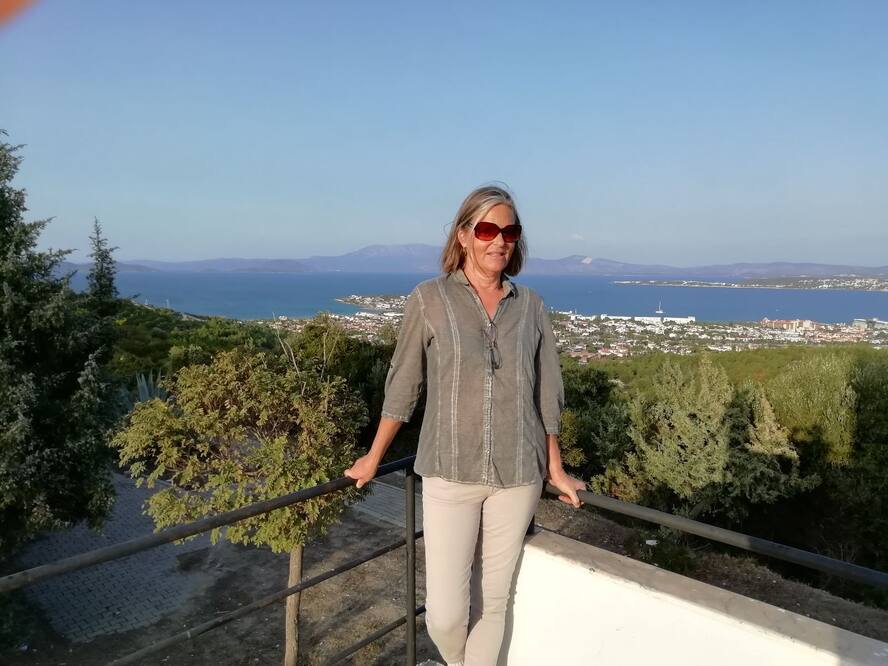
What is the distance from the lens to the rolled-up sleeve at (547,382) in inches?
77.7

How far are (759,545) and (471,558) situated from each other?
826 mm

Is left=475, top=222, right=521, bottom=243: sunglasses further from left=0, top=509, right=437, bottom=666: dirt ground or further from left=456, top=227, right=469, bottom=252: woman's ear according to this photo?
left=0, top=509, right=437, bottom=666: dirt ground

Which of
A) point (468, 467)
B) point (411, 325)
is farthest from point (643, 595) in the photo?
point (411, 325)

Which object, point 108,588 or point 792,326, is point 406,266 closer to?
point 792,326

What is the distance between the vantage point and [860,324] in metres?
21.7

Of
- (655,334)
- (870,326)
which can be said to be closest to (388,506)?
(655,334)

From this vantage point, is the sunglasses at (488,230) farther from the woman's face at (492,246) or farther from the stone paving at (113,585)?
the stone paving at (113,585)

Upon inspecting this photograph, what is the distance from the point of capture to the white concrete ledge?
5.22 feet

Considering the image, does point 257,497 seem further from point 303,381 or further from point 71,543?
point 71,543

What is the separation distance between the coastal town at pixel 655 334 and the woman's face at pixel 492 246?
32.2 ft

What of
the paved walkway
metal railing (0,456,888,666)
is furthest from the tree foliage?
the paved walkway

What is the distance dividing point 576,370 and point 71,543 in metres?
8.61

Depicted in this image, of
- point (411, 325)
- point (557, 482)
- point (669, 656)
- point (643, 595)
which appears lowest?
point (669, 656)

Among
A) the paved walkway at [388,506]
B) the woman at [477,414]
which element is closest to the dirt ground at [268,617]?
the paved walkway at [388,506]
